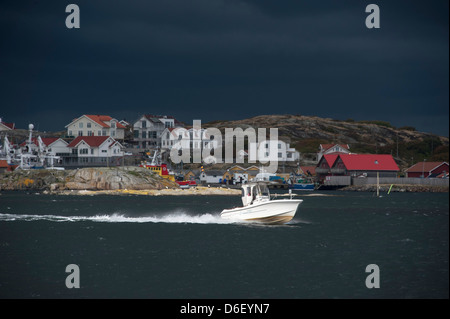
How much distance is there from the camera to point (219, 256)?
3547 centimetres

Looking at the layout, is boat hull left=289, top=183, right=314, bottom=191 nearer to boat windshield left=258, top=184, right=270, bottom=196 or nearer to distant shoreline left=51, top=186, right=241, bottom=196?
distant shoreline left=51, top=186, right=241, bottom=196

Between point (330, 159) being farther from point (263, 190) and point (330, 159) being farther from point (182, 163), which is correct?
point (263, 190)

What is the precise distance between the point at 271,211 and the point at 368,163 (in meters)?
77.5

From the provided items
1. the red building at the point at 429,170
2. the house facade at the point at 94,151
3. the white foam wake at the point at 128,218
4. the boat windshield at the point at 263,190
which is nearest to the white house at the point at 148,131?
the house facade at the point at 94,151

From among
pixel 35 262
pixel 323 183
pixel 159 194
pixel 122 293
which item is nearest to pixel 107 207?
pixel 159 194

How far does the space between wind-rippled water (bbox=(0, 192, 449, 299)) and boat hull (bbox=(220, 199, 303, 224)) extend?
90 centimetres

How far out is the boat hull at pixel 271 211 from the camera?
46.0 m

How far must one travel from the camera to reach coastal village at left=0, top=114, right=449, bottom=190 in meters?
118

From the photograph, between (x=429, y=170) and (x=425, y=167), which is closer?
(x=429, y=170)

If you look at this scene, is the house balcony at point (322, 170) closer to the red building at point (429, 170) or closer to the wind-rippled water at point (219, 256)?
the red building at point (429, 170)

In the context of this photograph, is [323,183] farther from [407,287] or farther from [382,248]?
[407,287]

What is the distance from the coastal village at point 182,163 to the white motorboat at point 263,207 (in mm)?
64121

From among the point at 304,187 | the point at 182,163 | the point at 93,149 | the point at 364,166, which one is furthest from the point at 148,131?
the point at 364,166

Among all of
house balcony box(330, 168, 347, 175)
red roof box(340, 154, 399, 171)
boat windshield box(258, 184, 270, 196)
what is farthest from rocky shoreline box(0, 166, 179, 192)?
boat windshield box(258, 184, 270, 196)
